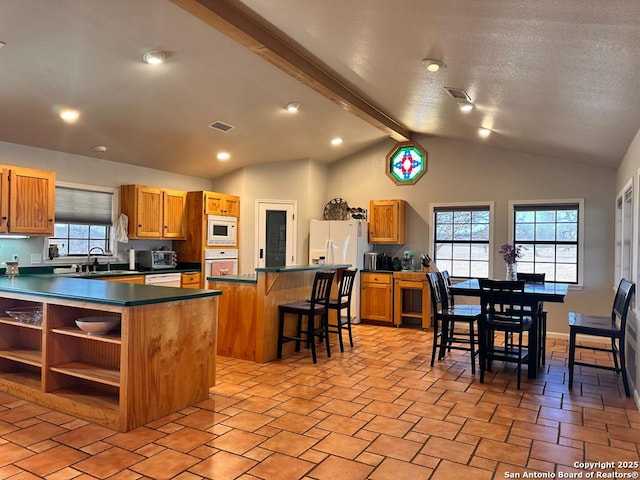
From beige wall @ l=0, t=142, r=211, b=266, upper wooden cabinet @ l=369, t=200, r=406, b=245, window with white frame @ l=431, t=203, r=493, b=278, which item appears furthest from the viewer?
upper wooden cabinet @ l=369, t=200, r=406, b=245

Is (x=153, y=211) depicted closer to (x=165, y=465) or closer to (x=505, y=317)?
(x=165, y=465)

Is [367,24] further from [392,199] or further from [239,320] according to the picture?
[392,199]

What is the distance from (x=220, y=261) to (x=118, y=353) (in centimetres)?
380

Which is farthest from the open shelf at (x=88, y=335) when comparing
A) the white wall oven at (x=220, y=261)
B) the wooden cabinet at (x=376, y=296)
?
the wooden cabinet at (x=376, y=296)

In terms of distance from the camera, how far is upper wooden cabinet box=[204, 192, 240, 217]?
7105 mm

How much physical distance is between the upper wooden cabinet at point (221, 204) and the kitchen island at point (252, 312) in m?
2.30

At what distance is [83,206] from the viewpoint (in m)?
6.17

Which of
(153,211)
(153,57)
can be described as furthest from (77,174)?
(153,57)

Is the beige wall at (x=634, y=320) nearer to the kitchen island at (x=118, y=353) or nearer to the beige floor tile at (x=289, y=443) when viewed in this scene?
the beige floor tile at (x=289, y=443)

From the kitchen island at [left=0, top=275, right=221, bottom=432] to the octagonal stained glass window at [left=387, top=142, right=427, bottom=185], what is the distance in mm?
4718

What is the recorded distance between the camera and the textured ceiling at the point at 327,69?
277 cm

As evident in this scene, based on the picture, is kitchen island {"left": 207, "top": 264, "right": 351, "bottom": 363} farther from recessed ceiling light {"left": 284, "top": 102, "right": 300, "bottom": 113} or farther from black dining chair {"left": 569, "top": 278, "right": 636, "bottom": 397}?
black dining chair {"left": 569, "top": 278, "right": 636, "bottom": 397}

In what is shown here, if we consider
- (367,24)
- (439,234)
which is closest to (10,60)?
(367,24)

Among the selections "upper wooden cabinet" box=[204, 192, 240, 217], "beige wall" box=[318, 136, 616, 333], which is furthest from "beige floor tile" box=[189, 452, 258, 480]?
"beige wall" box=[318, 136, 616, 333]
